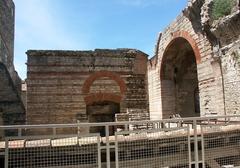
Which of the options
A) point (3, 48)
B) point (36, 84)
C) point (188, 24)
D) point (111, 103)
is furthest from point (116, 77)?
point (3, 48)

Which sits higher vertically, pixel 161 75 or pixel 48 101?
pixel 161 75

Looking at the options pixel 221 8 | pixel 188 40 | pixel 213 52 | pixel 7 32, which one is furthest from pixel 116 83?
pixel 7 32

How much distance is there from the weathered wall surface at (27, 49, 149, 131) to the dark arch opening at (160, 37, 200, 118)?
1.94 metres

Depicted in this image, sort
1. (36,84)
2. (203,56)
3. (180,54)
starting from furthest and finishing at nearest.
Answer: (36,84)
(180,54)
(203,56)

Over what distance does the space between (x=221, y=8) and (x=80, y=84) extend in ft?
29.9

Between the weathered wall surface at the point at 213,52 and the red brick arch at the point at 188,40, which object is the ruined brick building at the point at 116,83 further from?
the weathered wall surface at the point at 213,52

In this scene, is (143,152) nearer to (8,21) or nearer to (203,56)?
(203,56)

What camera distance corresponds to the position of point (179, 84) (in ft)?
46.8

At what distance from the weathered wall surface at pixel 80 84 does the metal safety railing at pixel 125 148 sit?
945cm

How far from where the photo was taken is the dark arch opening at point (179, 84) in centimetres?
1374

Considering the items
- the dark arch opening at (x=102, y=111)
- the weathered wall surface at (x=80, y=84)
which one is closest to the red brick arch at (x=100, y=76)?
the weathered wall surface at (x=80, y=84)

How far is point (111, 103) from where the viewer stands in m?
16.5

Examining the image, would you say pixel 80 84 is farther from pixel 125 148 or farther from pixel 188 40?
pixel 125 148

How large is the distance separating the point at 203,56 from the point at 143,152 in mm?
5874
